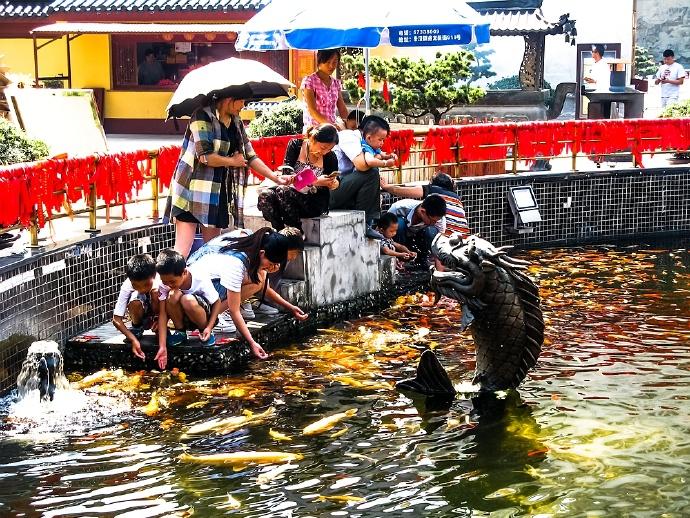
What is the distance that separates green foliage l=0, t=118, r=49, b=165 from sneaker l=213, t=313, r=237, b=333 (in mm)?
2688

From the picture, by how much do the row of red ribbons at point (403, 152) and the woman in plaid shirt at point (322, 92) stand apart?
105cm

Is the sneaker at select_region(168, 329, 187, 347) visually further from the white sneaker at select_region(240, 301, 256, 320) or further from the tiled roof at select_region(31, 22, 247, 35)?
the tiled roof at select_region(31, 22, 247, 35)

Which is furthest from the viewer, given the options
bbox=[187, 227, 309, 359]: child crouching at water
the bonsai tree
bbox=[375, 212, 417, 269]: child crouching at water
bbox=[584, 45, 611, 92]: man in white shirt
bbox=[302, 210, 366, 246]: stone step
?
bbox=[584, 45, 611, 92]: man in white shirt

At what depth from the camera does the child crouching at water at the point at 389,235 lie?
1266cm

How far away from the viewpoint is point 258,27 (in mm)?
13469

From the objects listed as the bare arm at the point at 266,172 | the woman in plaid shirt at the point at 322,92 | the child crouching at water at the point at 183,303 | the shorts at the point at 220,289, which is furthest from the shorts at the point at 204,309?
the woman in plaid shirt at the point at 322,92

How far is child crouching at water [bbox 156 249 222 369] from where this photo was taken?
9.45m

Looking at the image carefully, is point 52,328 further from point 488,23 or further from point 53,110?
point 488,23

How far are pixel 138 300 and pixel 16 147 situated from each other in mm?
2672

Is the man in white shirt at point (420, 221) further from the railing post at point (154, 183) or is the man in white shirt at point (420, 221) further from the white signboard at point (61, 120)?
the white signboard at point (61, 120)

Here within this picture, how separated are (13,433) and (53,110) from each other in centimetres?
773

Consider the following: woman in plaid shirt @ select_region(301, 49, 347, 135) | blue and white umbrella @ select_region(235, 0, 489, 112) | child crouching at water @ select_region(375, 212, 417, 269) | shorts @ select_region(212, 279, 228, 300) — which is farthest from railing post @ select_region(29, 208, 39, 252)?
blue and white umbrella @ select_region(235, 0, 489, 112)

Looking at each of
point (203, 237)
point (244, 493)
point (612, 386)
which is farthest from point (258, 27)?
point (244, 493)

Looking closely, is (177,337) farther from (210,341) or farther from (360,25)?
(360,25)
